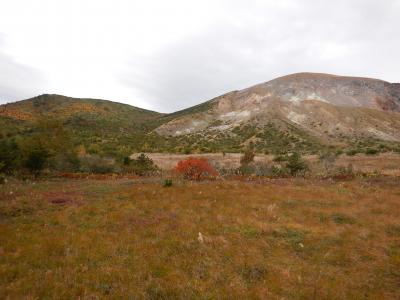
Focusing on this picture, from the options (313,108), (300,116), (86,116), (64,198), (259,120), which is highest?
(313,108)

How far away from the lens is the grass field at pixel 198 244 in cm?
823

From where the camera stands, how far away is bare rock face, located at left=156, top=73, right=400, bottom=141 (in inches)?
3274

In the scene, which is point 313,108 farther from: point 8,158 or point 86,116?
point 8,158

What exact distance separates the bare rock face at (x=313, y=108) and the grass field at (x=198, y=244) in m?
65.1

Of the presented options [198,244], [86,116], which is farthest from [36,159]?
[86,116]

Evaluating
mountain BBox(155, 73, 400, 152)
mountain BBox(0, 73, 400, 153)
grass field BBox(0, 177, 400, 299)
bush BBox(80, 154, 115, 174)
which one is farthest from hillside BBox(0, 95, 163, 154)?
grass field BBox(0, 177, 400, 299)

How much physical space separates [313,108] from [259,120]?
744 inches

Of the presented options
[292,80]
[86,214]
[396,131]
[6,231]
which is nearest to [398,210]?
[86,214]

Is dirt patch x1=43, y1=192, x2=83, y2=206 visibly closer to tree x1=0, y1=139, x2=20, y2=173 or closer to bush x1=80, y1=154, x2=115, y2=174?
tree x1=0, y1=139, x2=20, y2=173

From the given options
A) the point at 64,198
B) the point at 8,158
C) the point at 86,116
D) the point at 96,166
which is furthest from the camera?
the point at 86,116

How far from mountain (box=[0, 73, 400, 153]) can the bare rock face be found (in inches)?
9.5

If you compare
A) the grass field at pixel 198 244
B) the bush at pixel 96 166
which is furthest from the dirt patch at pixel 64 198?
the bush at pixel 96 166

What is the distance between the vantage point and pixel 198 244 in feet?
35.7

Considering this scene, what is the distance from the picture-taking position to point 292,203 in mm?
16344
